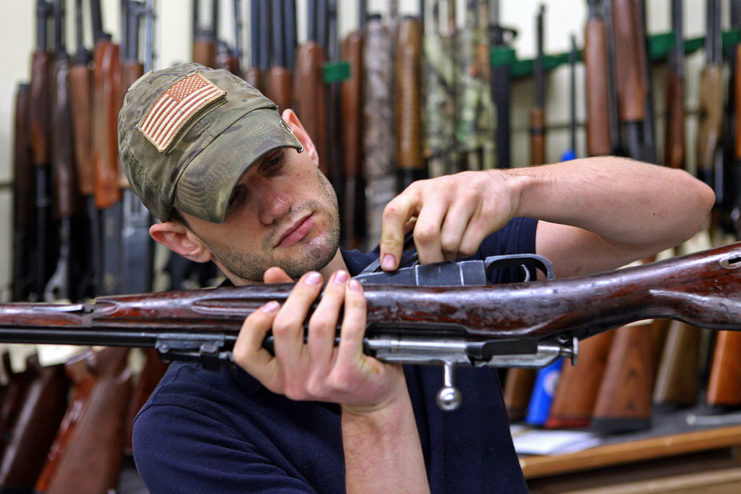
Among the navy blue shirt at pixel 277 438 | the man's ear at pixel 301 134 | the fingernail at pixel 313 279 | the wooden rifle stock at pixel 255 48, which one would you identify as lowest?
the navy blue shirt at pixel 277 438

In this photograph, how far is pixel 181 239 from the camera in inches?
56.4

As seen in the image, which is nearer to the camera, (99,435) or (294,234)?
(294,234)

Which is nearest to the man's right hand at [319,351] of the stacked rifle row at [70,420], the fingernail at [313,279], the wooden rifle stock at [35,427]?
the fingernail at [313,279]

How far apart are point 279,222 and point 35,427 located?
6.29ft

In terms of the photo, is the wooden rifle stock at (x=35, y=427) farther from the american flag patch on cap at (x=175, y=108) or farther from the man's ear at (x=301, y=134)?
the american flag patch on cap at (x=175, y=108)

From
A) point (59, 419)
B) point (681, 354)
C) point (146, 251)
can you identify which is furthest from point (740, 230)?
point (59, 419)

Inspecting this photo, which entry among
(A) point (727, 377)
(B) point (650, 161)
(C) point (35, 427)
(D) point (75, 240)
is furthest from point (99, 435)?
(B) point (650, 161)

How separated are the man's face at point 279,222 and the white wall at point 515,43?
2.22 meters

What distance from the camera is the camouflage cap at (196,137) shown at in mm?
1218

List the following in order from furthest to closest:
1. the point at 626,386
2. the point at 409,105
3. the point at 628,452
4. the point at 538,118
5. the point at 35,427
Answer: the point at 538,118 → the point at 409,105 → the point at 35,427 → the point at 626,386 → the point at 628,452

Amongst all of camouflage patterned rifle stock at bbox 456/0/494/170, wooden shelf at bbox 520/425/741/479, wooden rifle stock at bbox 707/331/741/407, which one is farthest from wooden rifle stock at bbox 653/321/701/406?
camouflage patterned rifle stock at bbox 456/0/494/170

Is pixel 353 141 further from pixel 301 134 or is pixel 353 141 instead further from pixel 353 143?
pixel 301 134

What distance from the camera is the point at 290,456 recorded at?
128 centimetres

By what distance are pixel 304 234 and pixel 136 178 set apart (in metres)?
0.30
